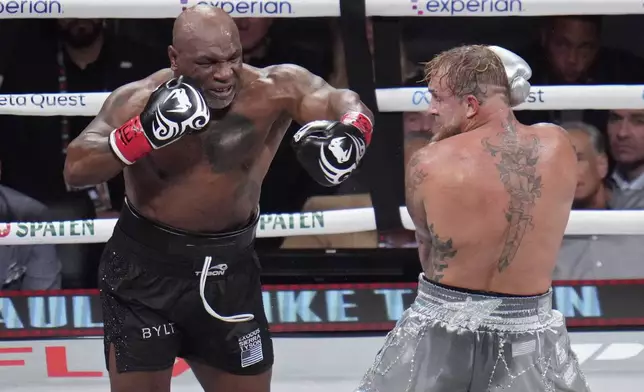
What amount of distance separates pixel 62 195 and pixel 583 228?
5.87 feet

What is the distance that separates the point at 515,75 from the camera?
6.17ft

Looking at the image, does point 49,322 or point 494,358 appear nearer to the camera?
point 494,358

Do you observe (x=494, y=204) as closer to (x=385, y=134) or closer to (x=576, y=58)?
(x=385, y=134)

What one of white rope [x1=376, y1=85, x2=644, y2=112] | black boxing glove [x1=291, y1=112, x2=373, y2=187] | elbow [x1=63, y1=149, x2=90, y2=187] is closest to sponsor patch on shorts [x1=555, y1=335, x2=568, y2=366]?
black boxing glove [x1=291, y1=112, x2=373, y2=187]

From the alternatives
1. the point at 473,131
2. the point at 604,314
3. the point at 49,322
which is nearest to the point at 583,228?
the point at 604,314

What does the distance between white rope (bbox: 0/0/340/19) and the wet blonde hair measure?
1091 mm

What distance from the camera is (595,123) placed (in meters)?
3.27

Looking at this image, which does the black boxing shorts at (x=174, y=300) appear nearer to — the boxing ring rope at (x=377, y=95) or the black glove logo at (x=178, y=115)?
the black glove logo at (x=178, y=115)

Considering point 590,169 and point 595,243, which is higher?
point 590,169

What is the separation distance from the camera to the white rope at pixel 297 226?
2.89 m

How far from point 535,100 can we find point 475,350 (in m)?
1.29

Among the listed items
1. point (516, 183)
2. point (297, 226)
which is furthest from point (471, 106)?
point (297, 226)

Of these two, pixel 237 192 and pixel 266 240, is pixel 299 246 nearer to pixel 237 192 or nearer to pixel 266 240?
pixel 266 240

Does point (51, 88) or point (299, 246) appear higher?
point (51, 88)
